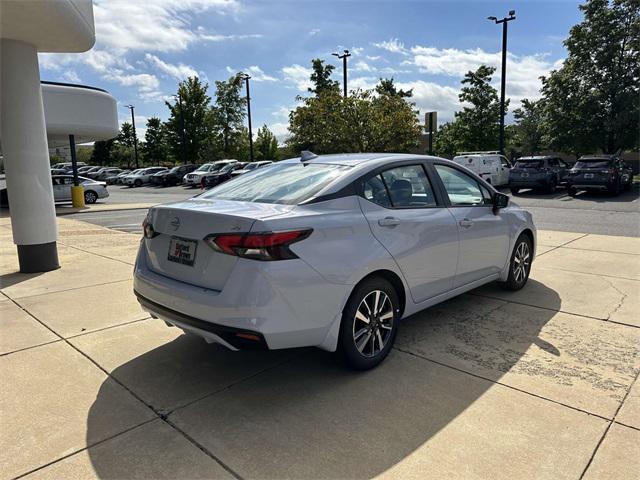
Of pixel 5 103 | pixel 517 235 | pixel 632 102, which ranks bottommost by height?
pixel 517 235

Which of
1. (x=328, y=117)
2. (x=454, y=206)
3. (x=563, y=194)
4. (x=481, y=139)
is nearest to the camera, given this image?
(x=454, y=206)

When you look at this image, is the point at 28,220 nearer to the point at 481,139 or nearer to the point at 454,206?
the point at 454,206

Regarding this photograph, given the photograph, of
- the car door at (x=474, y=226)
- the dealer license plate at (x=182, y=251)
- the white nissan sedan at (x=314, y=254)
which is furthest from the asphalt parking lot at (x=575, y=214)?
the dealer license plate at (x=182, y=251)

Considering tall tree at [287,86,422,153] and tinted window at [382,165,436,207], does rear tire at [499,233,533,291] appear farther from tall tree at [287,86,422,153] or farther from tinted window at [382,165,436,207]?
Answer: tall tree at [287,86,422,153]

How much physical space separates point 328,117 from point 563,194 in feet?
52.1

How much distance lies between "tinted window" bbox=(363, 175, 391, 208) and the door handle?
0.43 feet

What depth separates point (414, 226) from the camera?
3.75 m

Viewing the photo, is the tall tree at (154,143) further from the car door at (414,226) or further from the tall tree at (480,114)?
the car door at (414,226)

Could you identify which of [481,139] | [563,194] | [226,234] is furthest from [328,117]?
A: [226,234]

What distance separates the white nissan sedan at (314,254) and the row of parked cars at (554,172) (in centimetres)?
1659

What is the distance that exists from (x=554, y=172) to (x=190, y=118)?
36.5 meters

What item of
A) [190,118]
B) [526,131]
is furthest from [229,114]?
[526,131]

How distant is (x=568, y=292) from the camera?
5414mm

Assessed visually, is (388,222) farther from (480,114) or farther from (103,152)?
(103,152)
